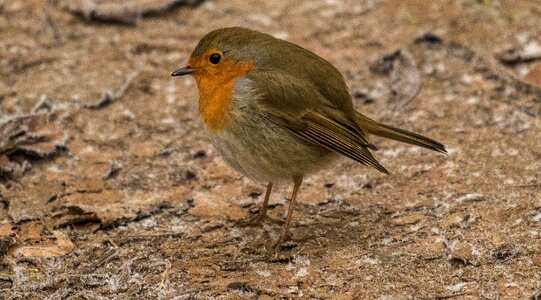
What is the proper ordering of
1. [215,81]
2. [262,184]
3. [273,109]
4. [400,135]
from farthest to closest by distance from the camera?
[262,184]
[400,135]
[215,81]
[273,109]

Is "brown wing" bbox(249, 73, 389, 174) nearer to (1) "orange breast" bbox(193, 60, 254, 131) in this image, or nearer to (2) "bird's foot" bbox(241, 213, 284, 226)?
(1) "orange breast" bbox(193, 60, 254, 131)

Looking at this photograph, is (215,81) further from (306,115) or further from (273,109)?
(306,115)

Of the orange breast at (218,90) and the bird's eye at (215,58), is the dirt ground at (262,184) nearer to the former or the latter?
the orange breast at (218,90)

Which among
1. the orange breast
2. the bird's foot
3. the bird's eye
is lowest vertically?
the bird's foot

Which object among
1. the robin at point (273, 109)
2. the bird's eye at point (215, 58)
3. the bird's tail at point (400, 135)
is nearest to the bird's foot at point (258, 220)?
the robin at point (273, 109)

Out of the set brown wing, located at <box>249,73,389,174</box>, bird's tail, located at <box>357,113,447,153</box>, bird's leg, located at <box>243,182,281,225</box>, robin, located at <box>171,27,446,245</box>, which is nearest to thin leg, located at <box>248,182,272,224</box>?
bird's leg, located at <box>243,182,281,225</box>

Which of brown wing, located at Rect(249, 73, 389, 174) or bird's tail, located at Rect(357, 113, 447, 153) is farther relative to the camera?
bird's tail, located at Rect(357, 113, 447, 153)

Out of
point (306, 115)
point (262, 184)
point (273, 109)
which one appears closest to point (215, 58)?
point (273, 109)
